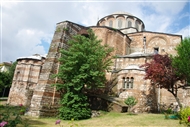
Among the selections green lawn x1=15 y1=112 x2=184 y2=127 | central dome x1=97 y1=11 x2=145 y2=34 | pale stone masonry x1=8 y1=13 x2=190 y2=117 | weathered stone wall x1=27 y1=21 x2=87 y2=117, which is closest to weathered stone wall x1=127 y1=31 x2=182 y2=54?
pale stone masonry x1=8 y1=13 x2=190 y2=117

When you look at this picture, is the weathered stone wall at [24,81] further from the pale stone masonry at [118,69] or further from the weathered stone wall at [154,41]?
the weathered stone wall at [154,41]

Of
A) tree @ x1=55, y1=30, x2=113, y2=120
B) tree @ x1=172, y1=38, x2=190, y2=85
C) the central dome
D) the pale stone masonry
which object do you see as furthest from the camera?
the central dome

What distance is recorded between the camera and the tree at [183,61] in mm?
11179

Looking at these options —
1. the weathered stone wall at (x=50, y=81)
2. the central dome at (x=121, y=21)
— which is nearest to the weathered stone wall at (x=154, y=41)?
the central dome at (x=121, y=21)

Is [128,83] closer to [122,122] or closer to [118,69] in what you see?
[118,69]

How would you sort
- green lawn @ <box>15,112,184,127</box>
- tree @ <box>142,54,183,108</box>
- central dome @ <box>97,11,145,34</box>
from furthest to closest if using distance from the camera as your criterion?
1. central dome @ <box>97,11,145,34</box>
2. tree @ <box>142,54,183,108</box>
3. green lawn @ <box>15,112,184,127</box>

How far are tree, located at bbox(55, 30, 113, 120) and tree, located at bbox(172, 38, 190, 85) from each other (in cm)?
542

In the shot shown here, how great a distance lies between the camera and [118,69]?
69.7 ft

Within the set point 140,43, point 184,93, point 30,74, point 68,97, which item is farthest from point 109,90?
point 30,74

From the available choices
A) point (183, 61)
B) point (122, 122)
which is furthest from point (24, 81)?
point (183, 61)

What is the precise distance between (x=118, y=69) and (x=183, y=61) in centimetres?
1043

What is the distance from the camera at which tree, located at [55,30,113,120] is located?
12906 mm

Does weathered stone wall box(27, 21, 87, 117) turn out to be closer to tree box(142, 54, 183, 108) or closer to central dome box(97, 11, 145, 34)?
tree box(142, 54, 183, 108)

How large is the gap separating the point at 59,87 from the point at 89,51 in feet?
12.6
